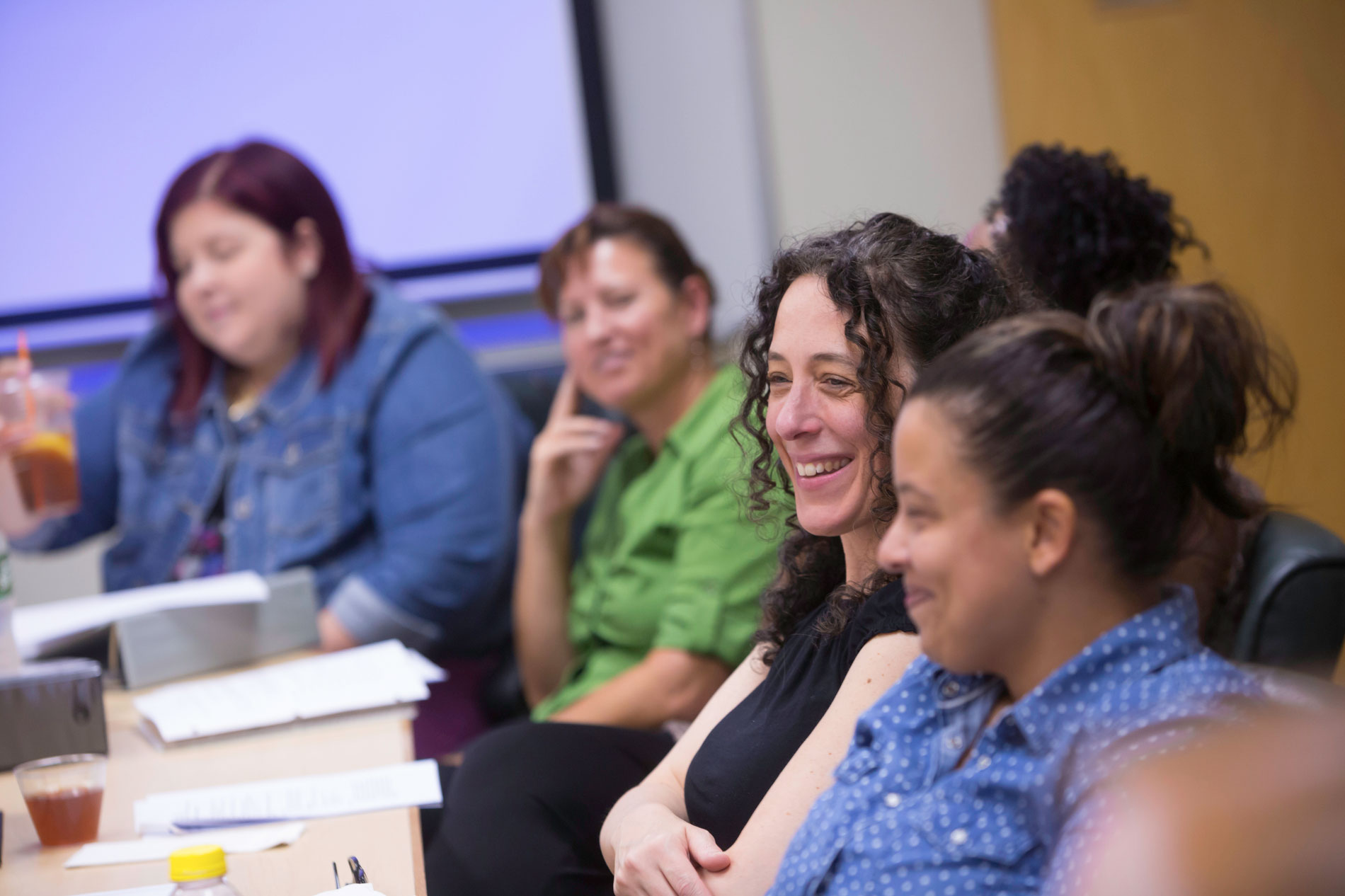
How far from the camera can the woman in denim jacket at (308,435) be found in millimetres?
2146

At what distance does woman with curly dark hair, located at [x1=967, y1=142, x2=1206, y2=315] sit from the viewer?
1532 mm

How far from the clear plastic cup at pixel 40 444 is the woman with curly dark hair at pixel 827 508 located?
1195mm

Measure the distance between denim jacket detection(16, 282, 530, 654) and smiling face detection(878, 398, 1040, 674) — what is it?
56.3 inches

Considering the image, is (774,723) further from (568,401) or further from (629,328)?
(568,401)

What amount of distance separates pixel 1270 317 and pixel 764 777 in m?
1.99

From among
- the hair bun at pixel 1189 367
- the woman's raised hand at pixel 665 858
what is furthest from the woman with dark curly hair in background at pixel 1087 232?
the woman's raised hand at pixel 665 858

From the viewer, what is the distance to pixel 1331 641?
1117mm

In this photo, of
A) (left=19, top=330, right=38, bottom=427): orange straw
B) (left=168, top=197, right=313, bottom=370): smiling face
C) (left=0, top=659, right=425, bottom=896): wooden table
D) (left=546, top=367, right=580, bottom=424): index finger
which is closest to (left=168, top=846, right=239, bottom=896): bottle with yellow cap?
(left=0, top=659, right=425, bottom=896): wooden table

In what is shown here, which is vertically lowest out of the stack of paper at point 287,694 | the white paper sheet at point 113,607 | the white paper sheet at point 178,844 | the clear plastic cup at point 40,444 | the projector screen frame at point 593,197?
the stack of paper at point 287,694

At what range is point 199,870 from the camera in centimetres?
84

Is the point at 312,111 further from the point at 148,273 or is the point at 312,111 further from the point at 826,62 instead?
the point at 826,62

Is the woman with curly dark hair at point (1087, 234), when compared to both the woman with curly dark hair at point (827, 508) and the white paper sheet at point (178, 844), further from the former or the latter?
the white paper sheet at point (178, 844)

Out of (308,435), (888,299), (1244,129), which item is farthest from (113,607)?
Answer: (1244,129)

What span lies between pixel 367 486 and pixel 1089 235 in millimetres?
1354
